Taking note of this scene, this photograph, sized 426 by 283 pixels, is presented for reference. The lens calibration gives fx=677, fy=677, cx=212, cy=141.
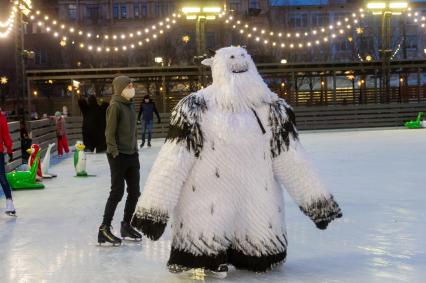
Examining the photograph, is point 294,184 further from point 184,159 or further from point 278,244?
point 184,159

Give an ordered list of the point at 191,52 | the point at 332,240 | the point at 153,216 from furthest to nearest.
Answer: the point at 191,52
the point at 332,240
the point at 153,216

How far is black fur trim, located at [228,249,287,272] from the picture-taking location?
175 inches

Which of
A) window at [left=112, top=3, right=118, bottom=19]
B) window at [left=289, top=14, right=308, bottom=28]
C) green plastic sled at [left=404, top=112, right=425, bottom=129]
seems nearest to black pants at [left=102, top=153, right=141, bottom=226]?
green plastic sled at [left=404, top=112, right=425, bottom=129]

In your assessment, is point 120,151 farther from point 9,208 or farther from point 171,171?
point 9,208

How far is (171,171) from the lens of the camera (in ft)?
14.0

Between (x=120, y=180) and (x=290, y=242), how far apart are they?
1543 mm

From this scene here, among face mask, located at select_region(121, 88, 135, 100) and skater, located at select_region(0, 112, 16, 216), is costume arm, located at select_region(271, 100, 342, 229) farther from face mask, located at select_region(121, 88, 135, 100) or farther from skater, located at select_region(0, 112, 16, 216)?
skater, located at select_region(0, 112, 16, 216)

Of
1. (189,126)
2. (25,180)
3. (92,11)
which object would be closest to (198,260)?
(189,126)

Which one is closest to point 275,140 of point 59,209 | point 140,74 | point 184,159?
point 184,159

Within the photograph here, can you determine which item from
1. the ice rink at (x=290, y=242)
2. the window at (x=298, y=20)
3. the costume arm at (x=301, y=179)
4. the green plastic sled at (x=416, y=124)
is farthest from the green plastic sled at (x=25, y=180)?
the window at (x=298, y=20)

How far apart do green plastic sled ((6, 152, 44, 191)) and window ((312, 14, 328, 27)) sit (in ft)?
185

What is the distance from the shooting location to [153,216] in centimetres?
423

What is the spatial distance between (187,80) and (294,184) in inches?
973

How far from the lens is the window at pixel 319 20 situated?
6448 cm
